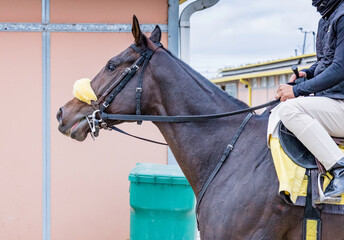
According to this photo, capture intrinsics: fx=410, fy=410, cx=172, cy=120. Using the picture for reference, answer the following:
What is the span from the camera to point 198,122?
2.80m

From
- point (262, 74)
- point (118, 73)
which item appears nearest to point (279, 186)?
point (118, 73)

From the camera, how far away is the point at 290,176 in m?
2.36

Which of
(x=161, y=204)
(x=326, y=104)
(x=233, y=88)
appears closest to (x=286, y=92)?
(x=326, y=104)

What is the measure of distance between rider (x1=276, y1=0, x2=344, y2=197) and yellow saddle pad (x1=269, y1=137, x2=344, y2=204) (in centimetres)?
12

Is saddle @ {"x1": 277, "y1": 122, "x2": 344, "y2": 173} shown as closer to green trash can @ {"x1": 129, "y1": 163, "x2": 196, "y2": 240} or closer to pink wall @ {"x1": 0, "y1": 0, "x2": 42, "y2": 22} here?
green trash can @ {"x1": 129, "y1": 163, "x2": 196, "y2": 240}

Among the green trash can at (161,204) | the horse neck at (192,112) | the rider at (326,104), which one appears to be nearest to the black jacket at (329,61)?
the rider at (326,104)

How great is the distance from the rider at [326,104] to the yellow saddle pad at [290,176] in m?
0.12

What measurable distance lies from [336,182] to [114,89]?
154cm

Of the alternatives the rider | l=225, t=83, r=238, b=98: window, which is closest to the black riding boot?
the rider

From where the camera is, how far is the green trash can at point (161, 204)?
4.03m

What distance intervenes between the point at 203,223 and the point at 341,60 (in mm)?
1284

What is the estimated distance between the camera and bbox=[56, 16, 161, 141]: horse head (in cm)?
284

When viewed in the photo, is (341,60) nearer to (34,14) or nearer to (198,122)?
(198,122)

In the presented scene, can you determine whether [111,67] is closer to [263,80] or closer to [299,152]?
[299,152]
